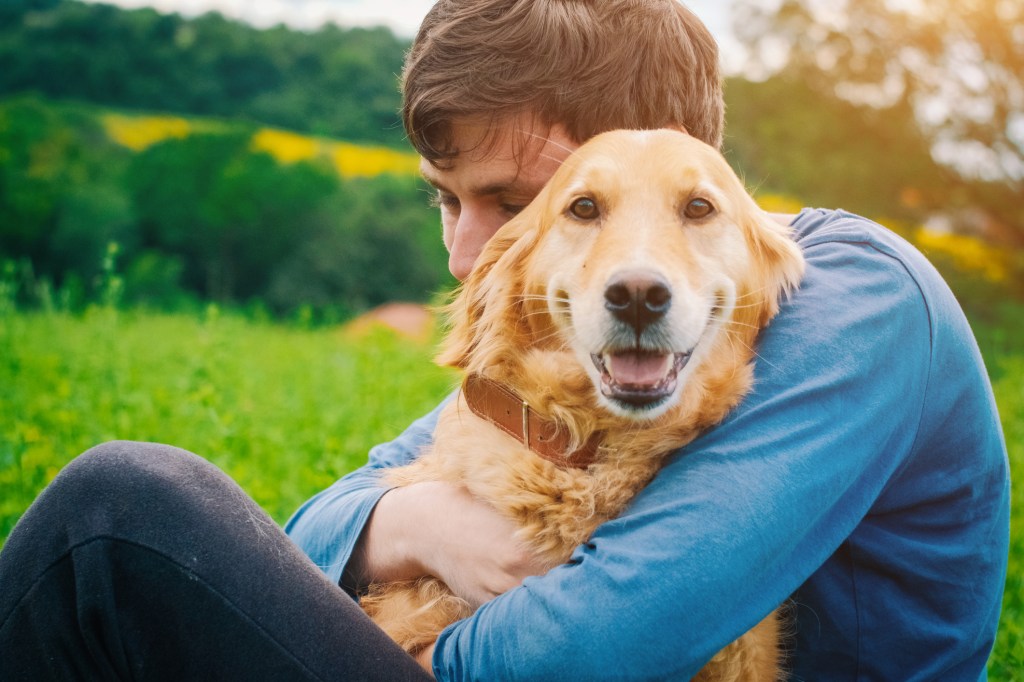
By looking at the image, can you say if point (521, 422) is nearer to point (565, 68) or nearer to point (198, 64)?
point (565, 68)

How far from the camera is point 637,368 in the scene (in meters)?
1.96

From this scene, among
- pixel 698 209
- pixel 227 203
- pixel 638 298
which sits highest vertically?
pixel 698 209

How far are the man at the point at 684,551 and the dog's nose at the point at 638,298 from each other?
24 centimetres

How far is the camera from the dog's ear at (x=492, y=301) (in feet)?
7.44

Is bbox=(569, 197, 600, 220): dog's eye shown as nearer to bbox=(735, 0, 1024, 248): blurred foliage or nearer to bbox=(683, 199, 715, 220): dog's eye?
bbox=(683, 199, 715, 220): dog's eye

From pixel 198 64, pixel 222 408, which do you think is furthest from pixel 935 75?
pixel 198 64

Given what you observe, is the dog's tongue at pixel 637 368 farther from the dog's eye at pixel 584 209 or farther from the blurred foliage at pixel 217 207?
the blurred foliage at pixel 217 207

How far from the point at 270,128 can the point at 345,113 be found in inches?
114

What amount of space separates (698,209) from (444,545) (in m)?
1.04

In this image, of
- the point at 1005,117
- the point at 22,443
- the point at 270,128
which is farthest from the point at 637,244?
the point at 270,128

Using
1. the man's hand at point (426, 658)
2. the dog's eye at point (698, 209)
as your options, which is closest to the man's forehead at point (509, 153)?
the dog's eye at point (698, 209)

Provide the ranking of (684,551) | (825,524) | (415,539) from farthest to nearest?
(415,539)
(825,524)
(684,551)

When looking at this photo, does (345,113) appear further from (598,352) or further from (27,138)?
(598,352)

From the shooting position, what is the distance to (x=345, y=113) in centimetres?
2431
